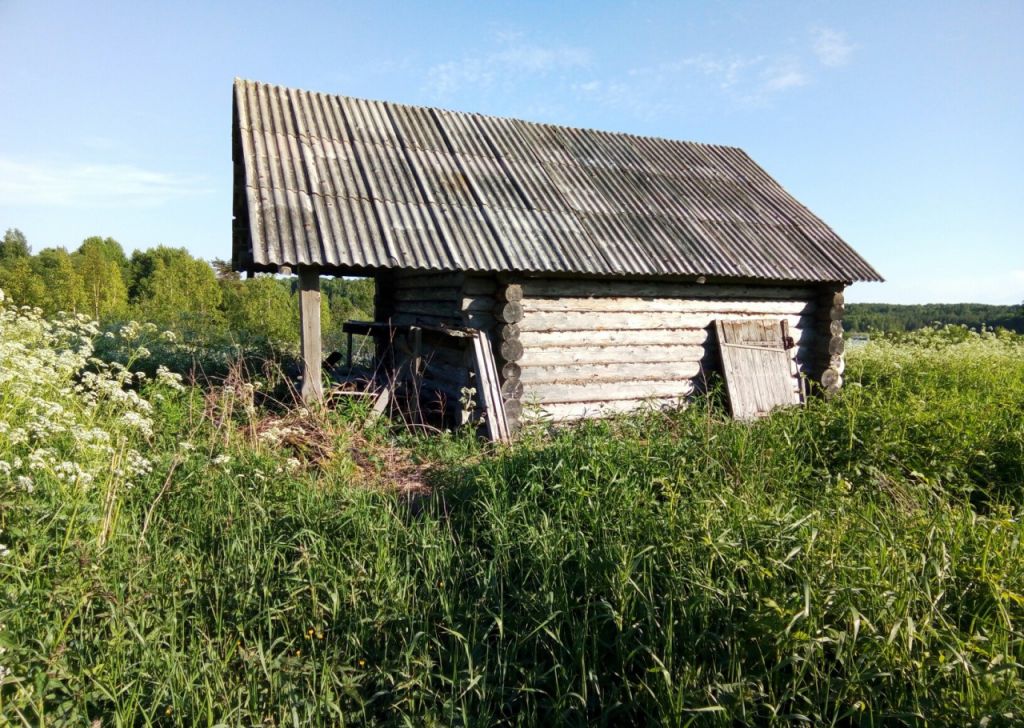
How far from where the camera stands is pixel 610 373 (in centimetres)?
833

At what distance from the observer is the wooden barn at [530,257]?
7129 millimetres

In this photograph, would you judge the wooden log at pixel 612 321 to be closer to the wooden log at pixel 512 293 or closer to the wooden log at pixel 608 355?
the wooden log at pixel 608 355

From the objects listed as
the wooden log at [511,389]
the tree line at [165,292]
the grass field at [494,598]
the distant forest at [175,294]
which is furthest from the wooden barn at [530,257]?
the tree line at [165,292]

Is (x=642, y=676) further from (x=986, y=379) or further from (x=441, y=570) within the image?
(x=986, y=379)

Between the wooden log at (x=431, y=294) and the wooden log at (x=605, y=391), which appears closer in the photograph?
the wooden log at (x=431, y=294)

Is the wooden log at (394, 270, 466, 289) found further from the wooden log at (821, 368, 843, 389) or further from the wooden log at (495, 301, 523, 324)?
the wooden log at (821, 368, 843, 389)

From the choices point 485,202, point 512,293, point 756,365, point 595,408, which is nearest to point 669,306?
point 756,365

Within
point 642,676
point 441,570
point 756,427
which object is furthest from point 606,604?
point 756,427

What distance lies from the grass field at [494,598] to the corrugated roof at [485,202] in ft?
10.5

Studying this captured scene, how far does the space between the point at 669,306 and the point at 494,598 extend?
6417 mm

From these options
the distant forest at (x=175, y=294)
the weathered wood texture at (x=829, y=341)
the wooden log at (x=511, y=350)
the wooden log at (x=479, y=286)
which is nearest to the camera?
the wooden log at (x=511, y=350)

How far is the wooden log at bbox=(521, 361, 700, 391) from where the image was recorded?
7.84 meters

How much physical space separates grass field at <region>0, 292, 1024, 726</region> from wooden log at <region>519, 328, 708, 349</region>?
3.41 metres

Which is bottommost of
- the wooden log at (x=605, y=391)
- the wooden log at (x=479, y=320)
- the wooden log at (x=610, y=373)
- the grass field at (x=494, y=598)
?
the grass field at (x=494, y=598)
